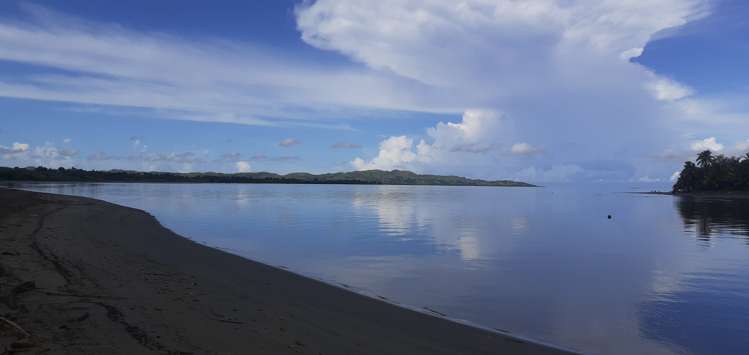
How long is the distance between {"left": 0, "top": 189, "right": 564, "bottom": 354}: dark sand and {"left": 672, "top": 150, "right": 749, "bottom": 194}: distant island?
529 feet

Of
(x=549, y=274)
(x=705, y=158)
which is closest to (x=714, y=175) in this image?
(x=705, y=158)

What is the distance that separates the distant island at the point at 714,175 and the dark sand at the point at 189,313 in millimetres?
161302

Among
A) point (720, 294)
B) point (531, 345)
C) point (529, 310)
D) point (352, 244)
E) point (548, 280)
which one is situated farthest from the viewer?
point (352, 244)

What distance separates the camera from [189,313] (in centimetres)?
922

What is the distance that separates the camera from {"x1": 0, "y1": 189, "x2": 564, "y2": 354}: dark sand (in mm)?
7230

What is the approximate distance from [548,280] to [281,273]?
958 cm

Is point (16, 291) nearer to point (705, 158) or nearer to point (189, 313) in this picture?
point (189, 313)

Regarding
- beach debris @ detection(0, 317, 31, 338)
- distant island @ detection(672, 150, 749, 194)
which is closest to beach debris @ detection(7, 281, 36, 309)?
beach debris @ detection(0, 317, 31, 338)

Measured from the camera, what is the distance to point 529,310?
13.4 m

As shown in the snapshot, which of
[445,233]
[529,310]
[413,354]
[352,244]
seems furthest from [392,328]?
[445,233]

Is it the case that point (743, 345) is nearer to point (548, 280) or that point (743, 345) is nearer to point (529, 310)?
point (529, 310)

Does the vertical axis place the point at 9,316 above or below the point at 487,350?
above

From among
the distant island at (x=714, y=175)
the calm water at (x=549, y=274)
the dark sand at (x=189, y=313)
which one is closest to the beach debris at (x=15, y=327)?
the dark sand at (x=189, y=313)

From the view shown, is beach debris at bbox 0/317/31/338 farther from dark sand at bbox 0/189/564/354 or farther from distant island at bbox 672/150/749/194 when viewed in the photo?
distant island at bbox 672/150/749/194
